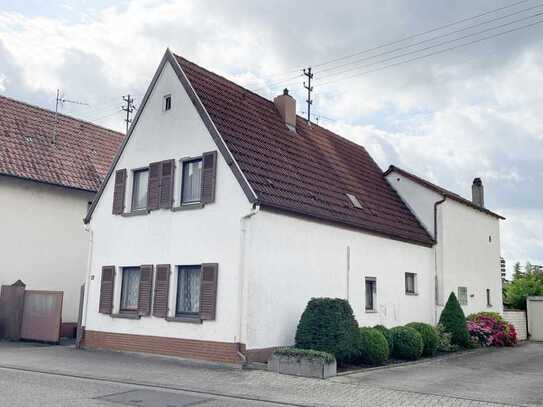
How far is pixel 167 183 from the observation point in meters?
17.8

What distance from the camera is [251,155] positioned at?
1714 centimetres

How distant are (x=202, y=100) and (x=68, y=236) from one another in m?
10.2

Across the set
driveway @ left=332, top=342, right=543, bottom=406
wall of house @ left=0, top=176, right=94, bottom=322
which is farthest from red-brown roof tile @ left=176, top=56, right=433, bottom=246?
wall of house @ left=0, top=176, right=94, bottom=322

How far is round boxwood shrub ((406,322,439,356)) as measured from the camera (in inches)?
757

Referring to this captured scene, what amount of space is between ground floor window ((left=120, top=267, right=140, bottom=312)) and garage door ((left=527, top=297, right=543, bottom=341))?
20.3 meters

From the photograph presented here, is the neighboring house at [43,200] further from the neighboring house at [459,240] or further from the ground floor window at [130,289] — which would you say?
the neighboring house at [459,240]

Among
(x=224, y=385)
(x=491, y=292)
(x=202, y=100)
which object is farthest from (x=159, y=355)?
(x=491, y=292)

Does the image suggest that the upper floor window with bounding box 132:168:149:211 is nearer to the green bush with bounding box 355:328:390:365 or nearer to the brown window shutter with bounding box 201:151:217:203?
the brown window shutter with bounding box 201:151:217:203

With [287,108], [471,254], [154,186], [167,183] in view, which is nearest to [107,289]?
[154,186]

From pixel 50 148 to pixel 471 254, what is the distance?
61.0 ft

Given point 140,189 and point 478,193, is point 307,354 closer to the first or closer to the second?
point 140,189

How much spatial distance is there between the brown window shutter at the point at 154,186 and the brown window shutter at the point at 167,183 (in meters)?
0.16

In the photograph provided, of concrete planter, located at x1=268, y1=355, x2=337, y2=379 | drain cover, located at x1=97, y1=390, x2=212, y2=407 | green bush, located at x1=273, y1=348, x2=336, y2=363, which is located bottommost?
drain cover, located at x1=97, y1=390, x2=212, y2=407

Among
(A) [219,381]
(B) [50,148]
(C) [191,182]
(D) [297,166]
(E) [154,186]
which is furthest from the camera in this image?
(B) [50,148]
